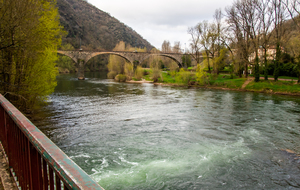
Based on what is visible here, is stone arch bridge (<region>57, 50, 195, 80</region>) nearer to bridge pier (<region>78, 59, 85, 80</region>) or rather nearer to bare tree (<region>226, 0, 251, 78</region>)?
bridge pier (<region>78, 59, 85, 80</region>)

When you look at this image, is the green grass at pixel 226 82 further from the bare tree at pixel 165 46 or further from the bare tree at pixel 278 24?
the bare tree at pixel 165 46

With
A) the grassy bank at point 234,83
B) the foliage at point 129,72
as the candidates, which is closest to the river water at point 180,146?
the grassy bank at point 234,83

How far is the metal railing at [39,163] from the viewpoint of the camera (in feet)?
4.53

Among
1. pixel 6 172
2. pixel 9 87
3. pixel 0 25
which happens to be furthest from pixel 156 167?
pixel 9 87

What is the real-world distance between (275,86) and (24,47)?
3432 centimetres

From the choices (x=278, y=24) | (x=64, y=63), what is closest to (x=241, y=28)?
(x=278, y=24)

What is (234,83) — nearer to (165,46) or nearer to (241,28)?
(241,28)

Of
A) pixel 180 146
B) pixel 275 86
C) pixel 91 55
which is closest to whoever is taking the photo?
pixel 180 146

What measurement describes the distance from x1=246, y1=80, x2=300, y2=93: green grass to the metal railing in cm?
3582

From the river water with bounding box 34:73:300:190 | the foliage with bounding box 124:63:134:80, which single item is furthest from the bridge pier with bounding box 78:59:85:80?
the river water with bounding box 34:73:300:190

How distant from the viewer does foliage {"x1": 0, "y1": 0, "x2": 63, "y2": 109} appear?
10000 millimetres

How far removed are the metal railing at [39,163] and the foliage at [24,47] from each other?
7092mm

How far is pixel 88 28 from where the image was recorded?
488 feet

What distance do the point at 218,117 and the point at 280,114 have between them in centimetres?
574
